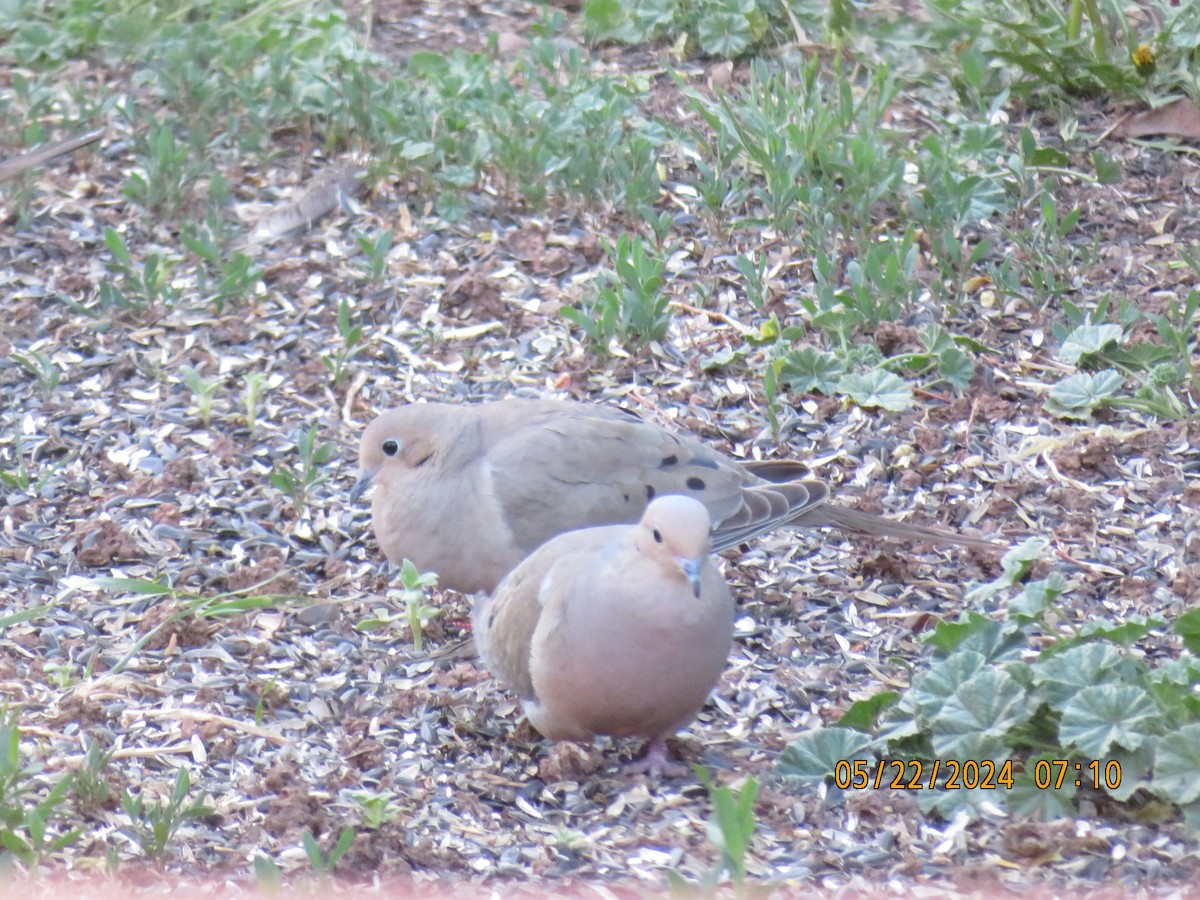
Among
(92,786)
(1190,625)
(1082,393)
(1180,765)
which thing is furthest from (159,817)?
(1082,393)

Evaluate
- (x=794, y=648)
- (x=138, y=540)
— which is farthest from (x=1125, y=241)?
(x=138, y=540)

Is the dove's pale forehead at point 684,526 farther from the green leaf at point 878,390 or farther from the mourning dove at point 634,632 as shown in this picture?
the green leaf at point 878,390

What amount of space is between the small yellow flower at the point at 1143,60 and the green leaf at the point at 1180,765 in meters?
3.31

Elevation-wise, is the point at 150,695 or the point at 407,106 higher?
the point at 407,106

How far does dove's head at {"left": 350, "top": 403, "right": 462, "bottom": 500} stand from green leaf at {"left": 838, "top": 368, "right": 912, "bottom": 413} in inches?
46.0

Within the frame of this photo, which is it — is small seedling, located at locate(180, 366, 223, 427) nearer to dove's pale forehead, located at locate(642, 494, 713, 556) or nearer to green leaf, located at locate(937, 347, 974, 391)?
dove's pale forehead, located at locate(642, 494, 713, 556)

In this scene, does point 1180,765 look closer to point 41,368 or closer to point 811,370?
point 811,370

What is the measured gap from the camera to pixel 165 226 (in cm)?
534

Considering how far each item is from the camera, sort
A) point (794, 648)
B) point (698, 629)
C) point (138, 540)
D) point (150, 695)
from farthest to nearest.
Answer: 1. point (138, 540)
2. point (794, 648)
3. point (150, 695)
4. point (698, 629)

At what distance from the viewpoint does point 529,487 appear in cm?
384

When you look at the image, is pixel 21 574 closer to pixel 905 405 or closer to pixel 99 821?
pixel 99 821

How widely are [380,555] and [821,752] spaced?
150 cm

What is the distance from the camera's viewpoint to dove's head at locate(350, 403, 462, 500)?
12.9ft

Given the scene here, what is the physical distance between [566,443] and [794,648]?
0.74 metres
